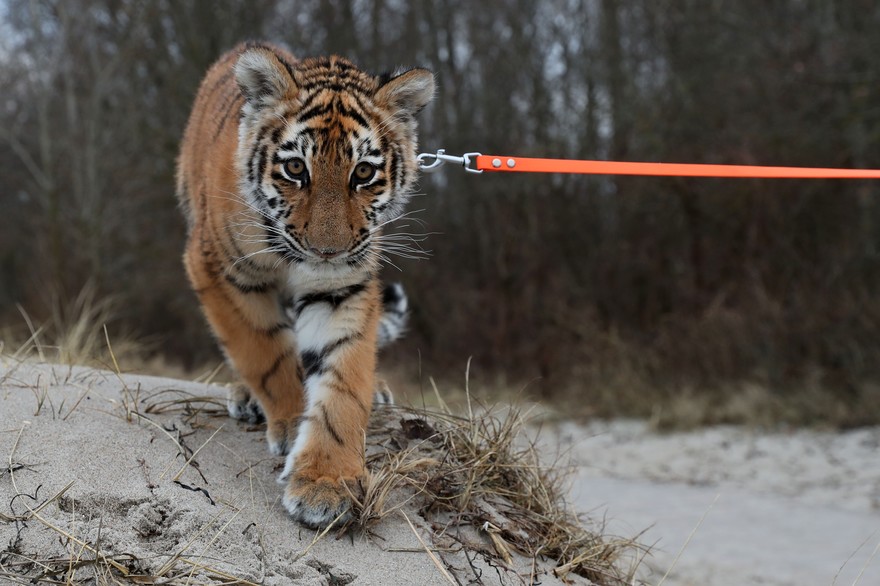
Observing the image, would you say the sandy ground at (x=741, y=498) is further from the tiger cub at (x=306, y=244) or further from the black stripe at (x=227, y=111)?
the black stripe at (x=227, y=111)

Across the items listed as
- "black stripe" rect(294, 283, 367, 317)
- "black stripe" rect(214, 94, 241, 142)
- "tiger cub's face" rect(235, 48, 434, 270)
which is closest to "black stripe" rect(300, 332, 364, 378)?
"black stripe" rect(294, 283, 367, 317)

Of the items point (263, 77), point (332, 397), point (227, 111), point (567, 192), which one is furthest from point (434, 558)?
point (567, 192)

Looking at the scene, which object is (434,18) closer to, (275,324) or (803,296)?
(803,296)

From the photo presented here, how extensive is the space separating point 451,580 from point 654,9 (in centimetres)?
1674

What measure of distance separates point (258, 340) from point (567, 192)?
1292 centimetres

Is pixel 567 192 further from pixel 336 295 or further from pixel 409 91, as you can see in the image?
pixel 336 295

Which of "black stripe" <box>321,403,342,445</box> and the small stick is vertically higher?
"black stripe" <box>321,403,342,445</box>

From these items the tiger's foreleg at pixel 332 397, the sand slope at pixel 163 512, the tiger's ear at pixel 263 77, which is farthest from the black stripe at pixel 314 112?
the sand slope at pixel 163 512

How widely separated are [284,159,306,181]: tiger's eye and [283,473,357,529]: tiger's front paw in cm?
106

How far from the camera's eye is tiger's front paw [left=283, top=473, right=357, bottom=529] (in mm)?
2924

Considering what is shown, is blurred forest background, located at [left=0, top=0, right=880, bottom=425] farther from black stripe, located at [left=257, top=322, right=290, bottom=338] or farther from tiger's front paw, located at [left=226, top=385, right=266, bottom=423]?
black stripe, located at [left=257, top=322, right=290, bottom=338]

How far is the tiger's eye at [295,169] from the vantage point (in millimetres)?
3137

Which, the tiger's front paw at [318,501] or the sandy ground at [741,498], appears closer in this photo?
the tiger's front paw at [318,501]

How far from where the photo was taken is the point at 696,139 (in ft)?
49.1
